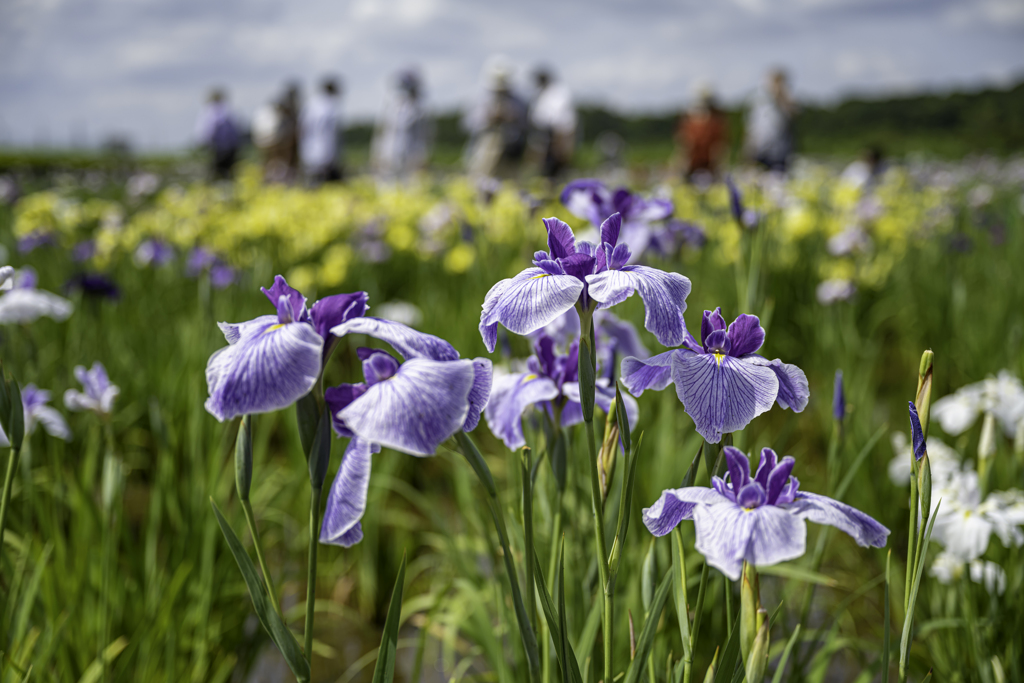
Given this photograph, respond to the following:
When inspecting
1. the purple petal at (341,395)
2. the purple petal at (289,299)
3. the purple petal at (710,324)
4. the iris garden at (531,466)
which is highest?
the purple petal at (289,299)

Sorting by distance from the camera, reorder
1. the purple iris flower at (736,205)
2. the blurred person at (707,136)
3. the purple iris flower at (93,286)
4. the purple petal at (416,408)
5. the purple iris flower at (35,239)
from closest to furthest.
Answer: the purple petal at (416,408)
the purple iris flower at (736,205)
the purple iris flower at (93,286)
the purple iris flower at (35,239)
the blurred person at (707,136)

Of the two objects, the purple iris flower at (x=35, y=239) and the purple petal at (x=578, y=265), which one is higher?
the purple petal at (x=578, y=265)

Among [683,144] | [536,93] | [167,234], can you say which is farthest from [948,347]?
[536,93]

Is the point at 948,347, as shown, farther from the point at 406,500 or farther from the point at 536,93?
the point at 536,93

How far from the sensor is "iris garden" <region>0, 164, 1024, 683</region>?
0.82 meters

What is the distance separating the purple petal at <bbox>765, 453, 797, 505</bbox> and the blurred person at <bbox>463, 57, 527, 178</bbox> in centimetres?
841

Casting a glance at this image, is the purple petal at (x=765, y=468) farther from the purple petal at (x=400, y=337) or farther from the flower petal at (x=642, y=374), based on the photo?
the purple petal at (x=400, y=337)

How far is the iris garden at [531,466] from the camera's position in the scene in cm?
82

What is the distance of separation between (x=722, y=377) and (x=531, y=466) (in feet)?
1.15

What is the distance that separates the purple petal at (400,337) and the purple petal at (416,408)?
0.13ft

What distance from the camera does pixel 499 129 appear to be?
9.12 metres

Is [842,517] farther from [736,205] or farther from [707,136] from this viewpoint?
[707,136]

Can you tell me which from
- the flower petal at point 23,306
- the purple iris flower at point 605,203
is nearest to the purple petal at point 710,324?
the purple iris flower at point 605,203

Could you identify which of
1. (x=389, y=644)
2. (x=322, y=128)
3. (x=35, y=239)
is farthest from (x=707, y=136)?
(x=389, y=644)
